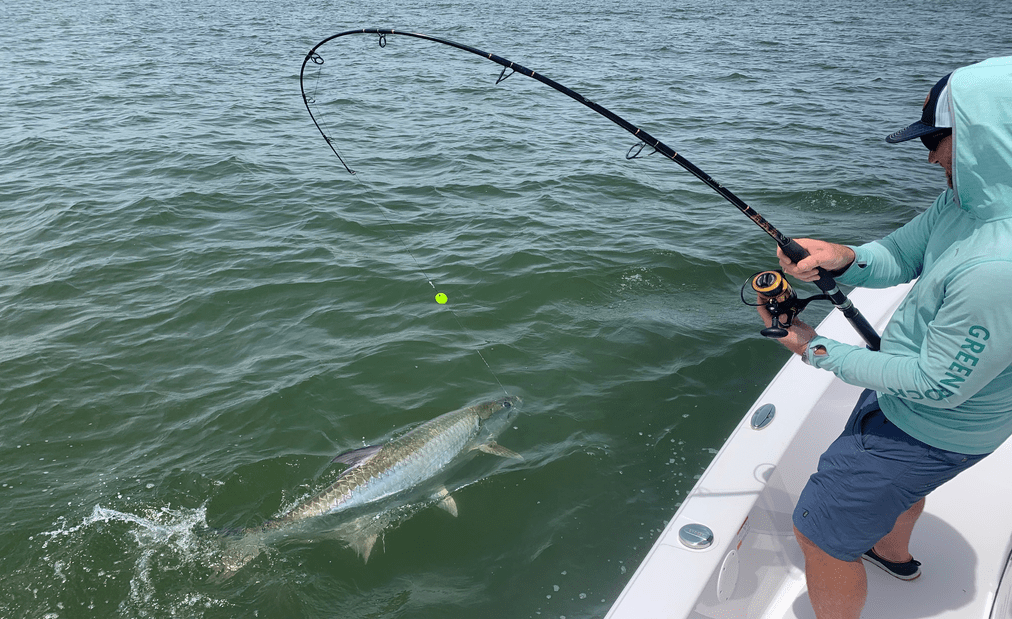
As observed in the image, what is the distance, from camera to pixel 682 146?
12266 mm

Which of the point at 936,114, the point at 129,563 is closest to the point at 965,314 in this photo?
the point at 936,114

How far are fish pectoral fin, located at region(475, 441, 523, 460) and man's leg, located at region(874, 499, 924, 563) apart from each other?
2.64 meters

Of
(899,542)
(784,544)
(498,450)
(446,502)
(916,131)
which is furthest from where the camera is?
(498,450)

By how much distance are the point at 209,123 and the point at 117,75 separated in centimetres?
551

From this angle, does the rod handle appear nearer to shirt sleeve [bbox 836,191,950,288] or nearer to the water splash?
shirt sleeve [bbox 836,191,950,288]

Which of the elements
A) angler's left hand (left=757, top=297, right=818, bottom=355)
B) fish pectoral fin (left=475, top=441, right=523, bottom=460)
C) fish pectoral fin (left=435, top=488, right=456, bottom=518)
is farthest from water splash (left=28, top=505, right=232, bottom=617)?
angler's left hand (left=757, top=297, right=818, bottom=355)

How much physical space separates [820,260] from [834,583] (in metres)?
1.45

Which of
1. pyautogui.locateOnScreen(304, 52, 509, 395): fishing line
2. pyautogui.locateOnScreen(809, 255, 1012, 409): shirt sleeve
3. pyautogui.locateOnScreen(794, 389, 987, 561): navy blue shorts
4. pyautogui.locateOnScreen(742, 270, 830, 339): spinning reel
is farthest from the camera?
pyautogui.locateOnScreen(304, 52, 509, 395): fishing line

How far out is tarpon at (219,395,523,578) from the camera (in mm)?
4496

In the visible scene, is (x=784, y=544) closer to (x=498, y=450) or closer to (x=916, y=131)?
(x=498, y=450)

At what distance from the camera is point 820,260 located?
114 inches

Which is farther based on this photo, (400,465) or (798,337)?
(400,465)

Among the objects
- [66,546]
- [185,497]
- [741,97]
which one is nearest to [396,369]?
[185,497]

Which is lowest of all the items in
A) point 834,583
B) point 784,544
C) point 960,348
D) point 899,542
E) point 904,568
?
point 784,544
